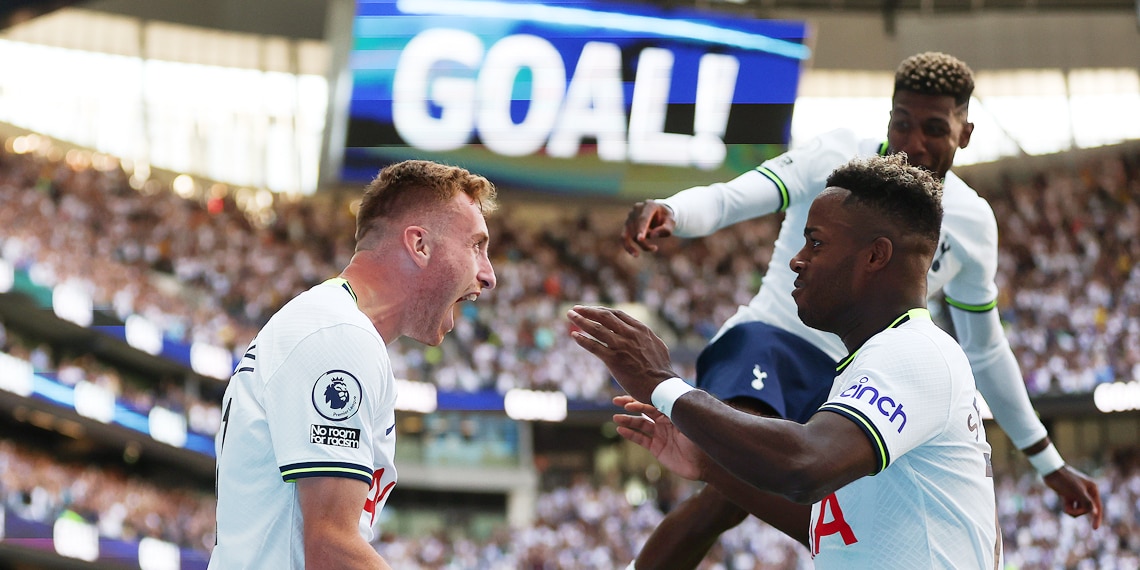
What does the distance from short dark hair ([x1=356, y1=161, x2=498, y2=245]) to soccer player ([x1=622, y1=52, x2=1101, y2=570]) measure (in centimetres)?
94

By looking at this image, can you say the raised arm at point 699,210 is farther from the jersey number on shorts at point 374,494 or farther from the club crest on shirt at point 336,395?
the club crest on shirt at point 336,395

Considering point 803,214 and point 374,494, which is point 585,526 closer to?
point 803,214

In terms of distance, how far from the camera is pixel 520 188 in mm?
30578

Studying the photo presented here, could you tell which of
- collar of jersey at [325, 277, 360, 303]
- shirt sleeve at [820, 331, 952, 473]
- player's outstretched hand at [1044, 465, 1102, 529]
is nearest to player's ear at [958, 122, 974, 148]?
player's outstretched hand at [1044, 465, 1102, 529]

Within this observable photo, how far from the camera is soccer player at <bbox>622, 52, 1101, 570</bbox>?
454 centimetres

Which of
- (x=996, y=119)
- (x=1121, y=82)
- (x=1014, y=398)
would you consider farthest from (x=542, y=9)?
(x=1014, y=398)

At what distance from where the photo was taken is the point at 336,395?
2971 mm

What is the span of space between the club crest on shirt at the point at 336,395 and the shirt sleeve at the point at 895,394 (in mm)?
1179

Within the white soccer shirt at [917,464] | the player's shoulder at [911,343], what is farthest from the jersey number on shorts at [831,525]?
the player's shoulder at [911,343]

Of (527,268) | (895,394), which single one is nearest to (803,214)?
(895,394)

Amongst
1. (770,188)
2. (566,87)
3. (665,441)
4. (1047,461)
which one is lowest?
(1047,461)

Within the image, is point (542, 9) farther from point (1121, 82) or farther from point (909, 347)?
point (909, 347)

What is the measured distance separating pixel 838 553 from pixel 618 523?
2371 centimetres

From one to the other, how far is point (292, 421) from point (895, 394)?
1.50 meters
